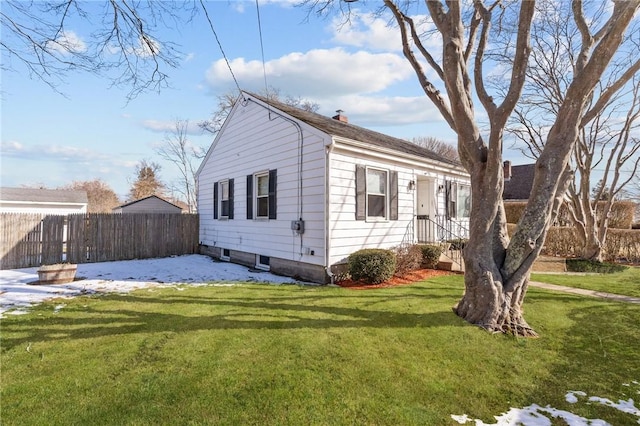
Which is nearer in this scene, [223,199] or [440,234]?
[440,234]

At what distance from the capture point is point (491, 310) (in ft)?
14.4

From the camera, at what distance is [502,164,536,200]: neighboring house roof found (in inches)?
934

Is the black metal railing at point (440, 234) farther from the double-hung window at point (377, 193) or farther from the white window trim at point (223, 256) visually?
the white window trim at point (223, 256)

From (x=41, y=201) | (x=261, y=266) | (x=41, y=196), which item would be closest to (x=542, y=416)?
(x=261, y=266)

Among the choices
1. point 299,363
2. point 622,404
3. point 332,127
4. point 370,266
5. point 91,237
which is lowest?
point 622,404

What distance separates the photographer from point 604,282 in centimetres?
802

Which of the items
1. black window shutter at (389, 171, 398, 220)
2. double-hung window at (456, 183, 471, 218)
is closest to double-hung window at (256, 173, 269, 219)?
black window shutter at (389, 171, 398, 220)

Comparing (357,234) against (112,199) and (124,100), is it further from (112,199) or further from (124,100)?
(112,199)

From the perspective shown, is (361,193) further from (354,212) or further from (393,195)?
(393,195)

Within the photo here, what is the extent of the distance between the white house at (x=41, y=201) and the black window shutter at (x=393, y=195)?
20.7m

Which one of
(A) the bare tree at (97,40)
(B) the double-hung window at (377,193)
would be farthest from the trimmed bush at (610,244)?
(A) the bare tree at (97,40)

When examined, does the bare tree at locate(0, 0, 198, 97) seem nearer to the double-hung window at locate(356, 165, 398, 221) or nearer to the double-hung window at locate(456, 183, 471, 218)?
the double-hung window at locate(356, 165, 398, 221)

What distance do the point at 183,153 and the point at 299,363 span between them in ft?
97.5

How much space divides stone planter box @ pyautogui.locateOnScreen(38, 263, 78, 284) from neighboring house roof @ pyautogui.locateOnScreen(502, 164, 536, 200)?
26.0 m
